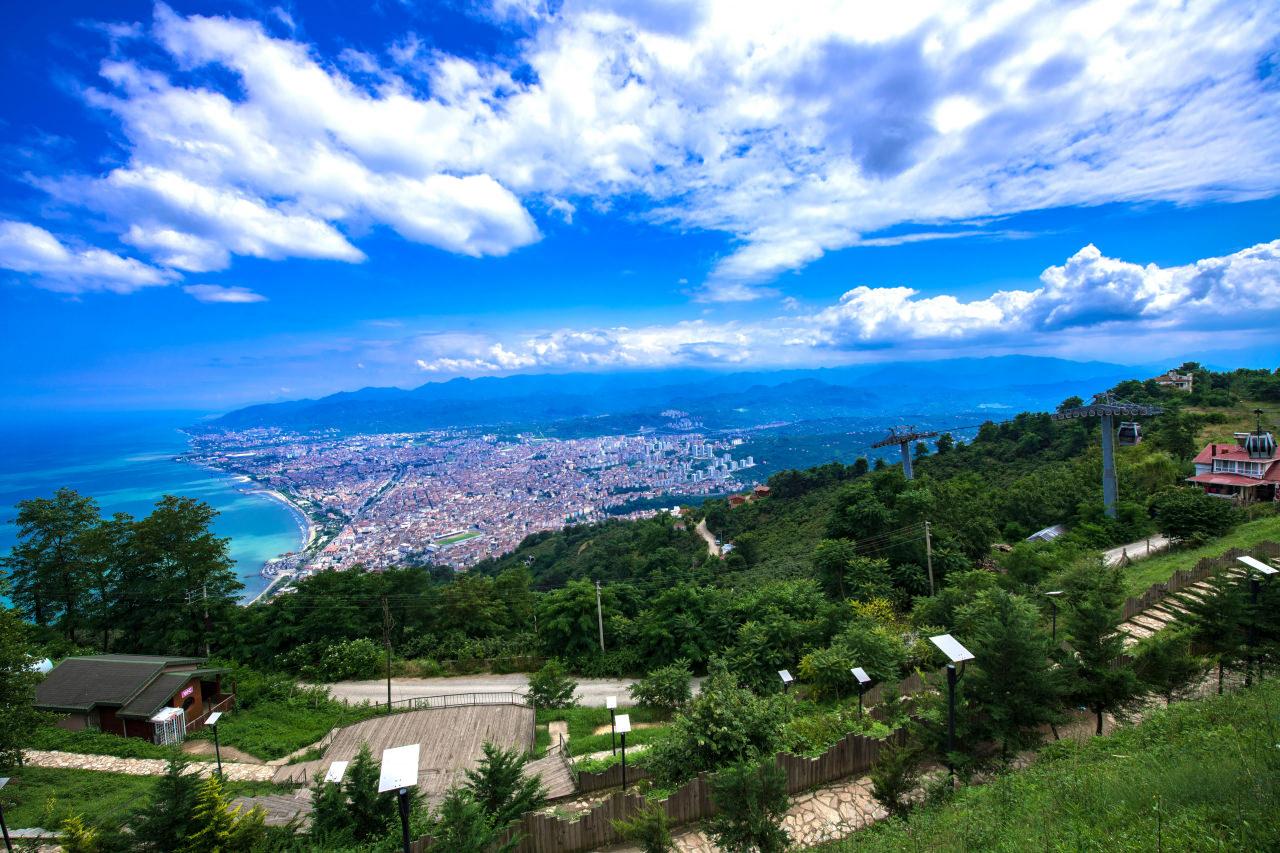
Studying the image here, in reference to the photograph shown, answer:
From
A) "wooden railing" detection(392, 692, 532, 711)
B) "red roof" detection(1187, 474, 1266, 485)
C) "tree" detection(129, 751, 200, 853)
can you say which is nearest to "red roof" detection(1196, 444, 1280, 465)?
"red roof" detection(1187, 474, 1266, 485)

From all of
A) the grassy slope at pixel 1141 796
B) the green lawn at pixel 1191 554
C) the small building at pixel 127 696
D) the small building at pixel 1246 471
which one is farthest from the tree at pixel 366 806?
the small building at pixel 1246 471

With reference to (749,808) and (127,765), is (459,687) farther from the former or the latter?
(749,808)

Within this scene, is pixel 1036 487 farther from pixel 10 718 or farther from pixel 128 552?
pixel 128 552

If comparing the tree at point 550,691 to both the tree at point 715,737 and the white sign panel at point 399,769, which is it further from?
the white sign panel at point 399,769

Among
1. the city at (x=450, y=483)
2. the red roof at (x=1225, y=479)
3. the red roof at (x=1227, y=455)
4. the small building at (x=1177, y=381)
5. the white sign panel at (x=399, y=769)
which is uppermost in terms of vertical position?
the small building at (x=1177, y=381)

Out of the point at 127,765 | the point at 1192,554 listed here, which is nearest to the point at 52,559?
the point at 127,765

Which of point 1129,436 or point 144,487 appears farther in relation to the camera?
point 144,487
